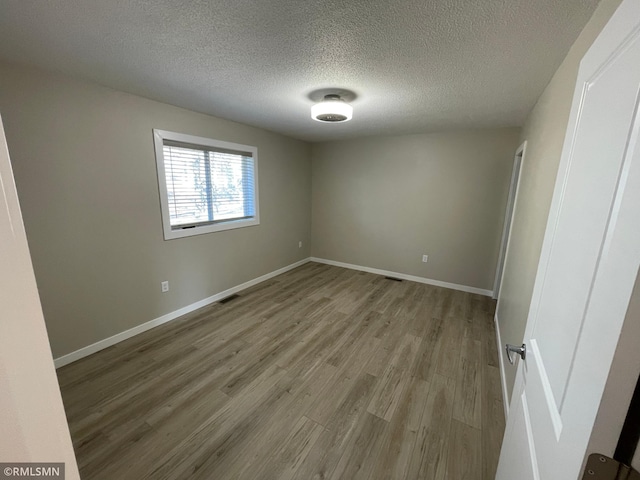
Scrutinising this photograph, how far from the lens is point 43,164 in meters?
1.84

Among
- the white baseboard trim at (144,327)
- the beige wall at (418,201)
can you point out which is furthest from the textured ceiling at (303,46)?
the white baseboard trim at (144,327)

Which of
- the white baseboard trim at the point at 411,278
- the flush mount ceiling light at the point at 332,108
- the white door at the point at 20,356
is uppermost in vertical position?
the flush mount ceiling light at the point at 332,108

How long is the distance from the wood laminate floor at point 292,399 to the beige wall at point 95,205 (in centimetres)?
39

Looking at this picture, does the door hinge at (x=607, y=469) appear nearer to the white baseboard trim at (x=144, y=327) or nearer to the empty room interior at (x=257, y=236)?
the empty room interior at (x=257, y=236)

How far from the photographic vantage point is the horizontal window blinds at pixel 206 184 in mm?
2689

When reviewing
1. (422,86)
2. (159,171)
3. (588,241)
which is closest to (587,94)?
(588,241)

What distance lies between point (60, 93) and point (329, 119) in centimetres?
203

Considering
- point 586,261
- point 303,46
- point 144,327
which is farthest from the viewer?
point 144,327

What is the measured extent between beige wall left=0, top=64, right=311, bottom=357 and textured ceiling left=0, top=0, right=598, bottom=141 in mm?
223

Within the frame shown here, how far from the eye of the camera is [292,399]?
1797 mm

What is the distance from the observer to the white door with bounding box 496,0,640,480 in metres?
0.45

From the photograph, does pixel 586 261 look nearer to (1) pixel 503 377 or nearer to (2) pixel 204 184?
(1) pixel 503 377

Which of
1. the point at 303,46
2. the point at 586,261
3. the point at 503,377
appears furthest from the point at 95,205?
the point at 503,377

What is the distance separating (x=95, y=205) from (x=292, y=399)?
222 centimetres
